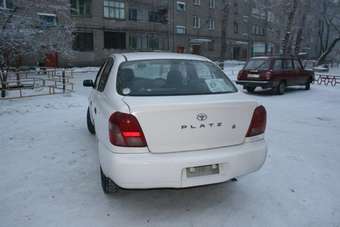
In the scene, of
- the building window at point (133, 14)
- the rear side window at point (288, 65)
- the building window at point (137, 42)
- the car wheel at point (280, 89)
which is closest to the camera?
the car wheel at point (280, 89)

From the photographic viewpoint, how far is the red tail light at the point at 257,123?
11.2ft

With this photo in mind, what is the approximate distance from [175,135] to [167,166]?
299 mm

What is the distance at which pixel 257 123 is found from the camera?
11.4 feet

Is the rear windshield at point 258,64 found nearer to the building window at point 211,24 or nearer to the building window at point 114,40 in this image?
the building window at point 114,40

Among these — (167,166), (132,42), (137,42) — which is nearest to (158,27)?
(137,42)

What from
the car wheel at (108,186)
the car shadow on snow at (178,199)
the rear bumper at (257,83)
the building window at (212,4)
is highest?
the building window at (212,4)

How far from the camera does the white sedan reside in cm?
300

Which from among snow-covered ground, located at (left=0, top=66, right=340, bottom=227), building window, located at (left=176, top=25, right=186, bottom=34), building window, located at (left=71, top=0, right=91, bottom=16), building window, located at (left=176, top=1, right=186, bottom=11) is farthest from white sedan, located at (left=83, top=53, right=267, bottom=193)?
building window, located at (left=176, top=1, right=186, bottom=11)

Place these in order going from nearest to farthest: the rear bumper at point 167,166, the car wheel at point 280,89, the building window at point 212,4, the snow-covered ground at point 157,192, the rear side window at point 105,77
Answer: the rear bumper at point 167,166
the snow-covered ground at point 157,192
the rear side window at point 105,77
the car wheel at point 280,89
the building window at point 212,4

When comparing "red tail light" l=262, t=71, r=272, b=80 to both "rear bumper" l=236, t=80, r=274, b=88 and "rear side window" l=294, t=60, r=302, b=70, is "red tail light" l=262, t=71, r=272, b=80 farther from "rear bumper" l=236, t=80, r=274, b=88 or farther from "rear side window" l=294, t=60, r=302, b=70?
"rear side window" l=294, t=60, r=302, b=70

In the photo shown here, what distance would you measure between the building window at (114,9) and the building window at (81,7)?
187 centimetres

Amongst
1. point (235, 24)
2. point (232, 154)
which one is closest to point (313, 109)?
point (232, 154)

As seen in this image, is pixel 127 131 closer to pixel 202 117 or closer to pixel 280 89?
pixel 202 117

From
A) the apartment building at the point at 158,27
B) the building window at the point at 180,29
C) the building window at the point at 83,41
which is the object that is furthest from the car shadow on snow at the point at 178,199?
the building window at the point at 180,29
